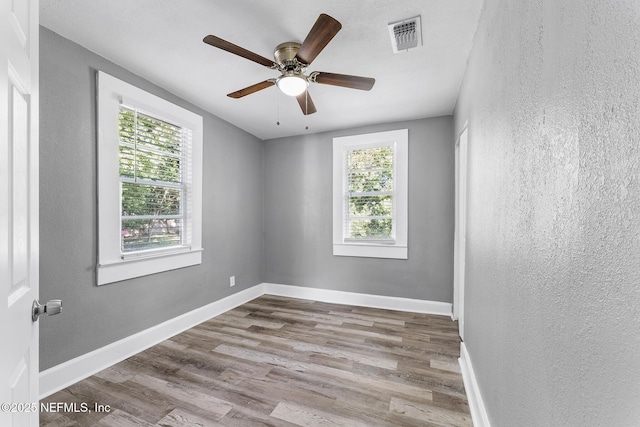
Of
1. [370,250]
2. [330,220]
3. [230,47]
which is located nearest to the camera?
[230,47]

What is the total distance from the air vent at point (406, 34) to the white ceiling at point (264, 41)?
4cm

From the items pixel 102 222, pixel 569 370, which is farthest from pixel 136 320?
pixel 569 370

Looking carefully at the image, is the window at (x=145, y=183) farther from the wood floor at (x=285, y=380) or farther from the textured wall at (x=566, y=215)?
the textured wall at (x=566, y=215)

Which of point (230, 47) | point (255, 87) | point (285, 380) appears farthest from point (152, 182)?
point (285, 380)

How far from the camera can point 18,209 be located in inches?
31.7

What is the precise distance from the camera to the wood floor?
1771 mm

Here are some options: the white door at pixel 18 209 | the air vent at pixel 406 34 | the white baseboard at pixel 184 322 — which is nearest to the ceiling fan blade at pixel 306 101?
the air vent at pixel 406 34

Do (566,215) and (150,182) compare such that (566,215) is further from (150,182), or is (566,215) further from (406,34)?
(150,182)

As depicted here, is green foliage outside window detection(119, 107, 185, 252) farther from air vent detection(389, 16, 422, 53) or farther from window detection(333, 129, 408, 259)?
air vent detection(389, 16, 422, 53)

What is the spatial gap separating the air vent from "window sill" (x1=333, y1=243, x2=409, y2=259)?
2.40 metres

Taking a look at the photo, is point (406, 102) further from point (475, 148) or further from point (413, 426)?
point (413, 426)

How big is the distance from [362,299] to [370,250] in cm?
69

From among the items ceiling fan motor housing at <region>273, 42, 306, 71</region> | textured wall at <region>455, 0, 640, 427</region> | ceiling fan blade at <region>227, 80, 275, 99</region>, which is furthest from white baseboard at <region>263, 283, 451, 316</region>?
ceiling fan motor housing at <region>273, 42, 306, 71</region>

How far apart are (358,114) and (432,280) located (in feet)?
7.44
